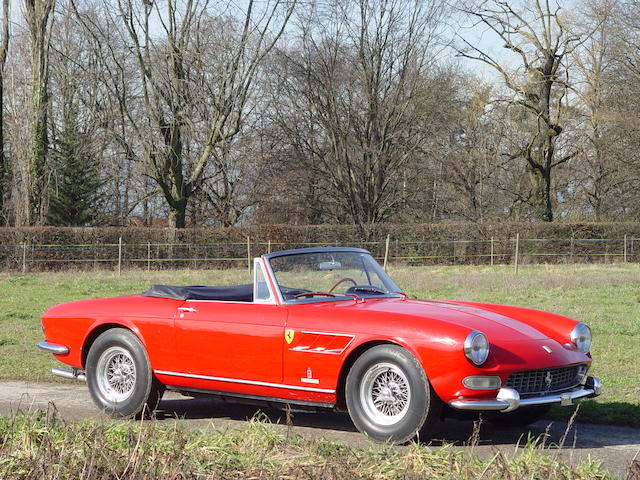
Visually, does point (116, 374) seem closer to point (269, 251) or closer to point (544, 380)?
point (544, 380)

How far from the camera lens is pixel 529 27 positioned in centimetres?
3688

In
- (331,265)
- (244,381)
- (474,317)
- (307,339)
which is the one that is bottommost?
(244,381)

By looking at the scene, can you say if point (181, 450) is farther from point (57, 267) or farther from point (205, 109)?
point (205, 109)

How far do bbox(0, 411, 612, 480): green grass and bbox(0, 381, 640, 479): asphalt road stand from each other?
1.74ft

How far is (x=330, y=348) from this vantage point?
6.01 m

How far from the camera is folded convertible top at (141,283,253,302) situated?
23.1ft

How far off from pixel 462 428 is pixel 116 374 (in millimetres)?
2829

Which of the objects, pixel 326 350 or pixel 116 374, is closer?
pixel 326 350

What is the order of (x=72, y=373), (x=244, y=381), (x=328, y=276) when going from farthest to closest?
1. (x=72, y=373)
2. (x=328, y=276)
3. (x=244, y=381)

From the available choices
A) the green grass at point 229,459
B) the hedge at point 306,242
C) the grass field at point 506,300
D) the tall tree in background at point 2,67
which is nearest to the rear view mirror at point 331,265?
the green grass at point 229,459

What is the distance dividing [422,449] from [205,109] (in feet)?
101

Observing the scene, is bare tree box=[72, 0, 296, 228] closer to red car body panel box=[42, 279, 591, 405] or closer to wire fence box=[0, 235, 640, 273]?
wire fence box=[0, 235, 640, 273]

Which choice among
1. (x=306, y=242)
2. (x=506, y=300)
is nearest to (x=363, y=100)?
(x=306, y=242)

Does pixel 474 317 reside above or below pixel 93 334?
above
